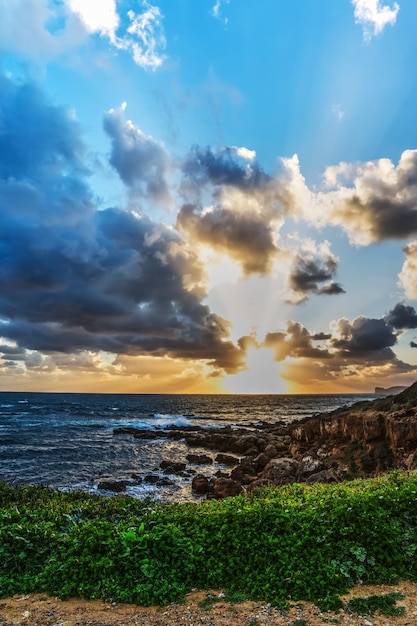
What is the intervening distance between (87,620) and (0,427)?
2562 inches

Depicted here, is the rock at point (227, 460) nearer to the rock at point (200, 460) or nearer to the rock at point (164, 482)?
the rock at point (200, 460)

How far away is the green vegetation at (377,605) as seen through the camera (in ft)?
18.4

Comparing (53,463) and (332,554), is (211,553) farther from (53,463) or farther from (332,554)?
(53,463)

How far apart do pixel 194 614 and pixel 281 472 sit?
21895 mm

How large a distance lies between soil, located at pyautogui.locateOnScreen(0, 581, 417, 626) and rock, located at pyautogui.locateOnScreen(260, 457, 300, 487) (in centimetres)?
2013

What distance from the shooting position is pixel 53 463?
111 feet

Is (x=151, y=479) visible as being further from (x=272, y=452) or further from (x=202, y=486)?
(x=272, y=452)

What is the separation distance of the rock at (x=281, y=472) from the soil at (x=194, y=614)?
20.1m

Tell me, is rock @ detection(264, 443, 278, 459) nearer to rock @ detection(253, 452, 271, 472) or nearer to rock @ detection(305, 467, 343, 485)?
rock @ detection(253, 452, 271, 472)

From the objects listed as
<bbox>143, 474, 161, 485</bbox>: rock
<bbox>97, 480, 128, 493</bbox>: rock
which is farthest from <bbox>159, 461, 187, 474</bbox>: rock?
<bbox>97, 480, 128, 493</bbox>: rock

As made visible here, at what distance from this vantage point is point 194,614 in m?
5.71

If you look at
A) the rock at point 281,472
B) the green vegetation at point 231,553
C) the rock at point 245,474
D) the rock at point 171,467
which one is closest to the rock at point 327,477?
the rock at point 281,472

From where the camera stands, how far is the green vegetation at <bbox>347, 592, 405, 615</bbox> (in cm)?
561

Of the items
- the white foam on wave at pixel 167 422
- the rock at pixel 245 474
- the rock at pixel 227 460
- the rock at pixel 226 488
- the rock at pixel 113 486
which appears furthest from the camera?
the white foam on wave at pixel 167 422
